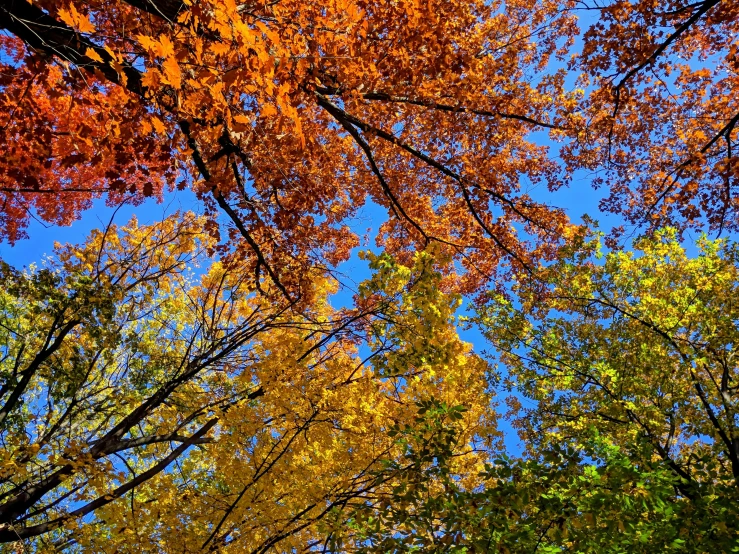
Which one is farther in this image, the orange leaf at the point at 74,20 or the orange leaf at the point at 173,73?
the orange leaf at the point at 74,20

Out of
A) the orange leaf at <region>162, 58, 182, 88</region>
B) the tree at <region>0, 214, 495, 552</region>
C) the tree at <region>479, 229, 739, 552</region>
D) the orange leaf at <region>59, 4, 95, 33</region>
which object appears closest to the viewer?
the orange leaf at <region>162, 58, 182, 88</region>

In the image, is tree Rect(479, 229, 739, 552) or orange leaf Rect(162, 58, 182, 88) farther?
tree Rect(479, 229, 739, 552)

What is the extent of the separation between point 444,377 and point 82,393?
5.42 m

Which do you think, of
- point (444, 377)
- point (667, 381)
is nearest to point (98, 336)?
point (444, 377)

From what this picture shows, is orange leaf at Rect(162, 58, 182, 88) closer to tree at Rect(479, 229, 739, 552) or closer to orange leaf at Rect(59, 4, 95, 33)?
orange leaf at Rect(59, 4, 95, 33)

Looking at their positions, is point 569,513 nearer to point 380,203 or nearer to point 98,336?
point 98,336

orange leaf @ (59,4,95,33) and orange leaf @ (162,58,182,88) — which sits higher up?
orange leaf @ (59,4,95,33)

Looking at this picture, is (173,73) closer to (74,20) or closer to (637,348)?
(74,20)

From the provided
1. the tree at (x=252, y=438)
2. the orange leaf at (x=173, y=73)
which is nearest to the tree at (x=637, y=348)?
the tree at (x=252, y=438)

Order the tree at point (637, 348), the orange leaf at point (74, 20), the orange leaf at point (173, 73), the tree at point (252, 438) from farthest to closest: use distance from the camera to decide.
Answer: the tree at point (637, 348), the tree at point (252, 438), the orange leaf at point (74, 20), the orange leaf at point (173, 73)

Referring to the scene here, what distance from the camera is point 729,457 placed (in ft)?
24.3

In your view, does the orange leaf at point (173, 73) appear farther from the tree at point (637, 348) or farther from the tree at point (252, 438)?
the tree at point (637, 348)

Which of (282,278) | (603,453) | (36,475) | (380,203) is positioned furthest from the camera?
(380,203)

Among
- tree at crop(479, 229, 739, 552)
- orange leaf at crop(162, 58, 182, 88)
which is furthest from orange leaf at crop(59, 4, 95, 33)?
tree at crop(479, 229, 739, 552)
